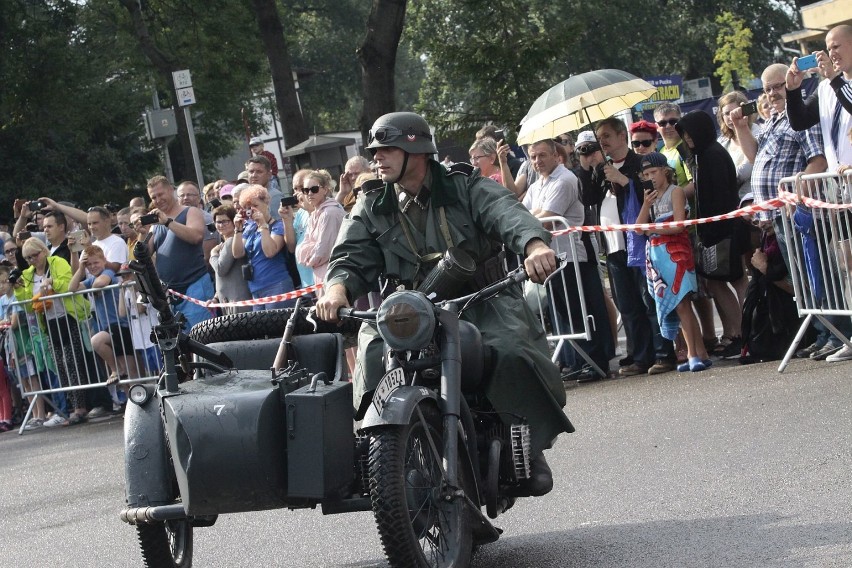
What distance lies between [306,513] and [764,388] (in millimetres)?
3307

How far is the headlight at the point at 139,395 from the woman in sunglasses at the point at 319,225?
18.6 ft

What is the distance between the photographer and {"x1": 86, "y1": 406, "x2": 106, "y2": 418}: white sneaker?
14.4 meters

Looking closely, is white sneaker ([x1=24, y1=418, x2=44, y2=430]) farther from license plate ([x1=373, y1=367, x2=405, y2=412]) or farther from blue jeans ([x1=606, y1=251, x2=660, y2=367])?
license plate ([x1=373, y1=367, x2=405, y2=412])

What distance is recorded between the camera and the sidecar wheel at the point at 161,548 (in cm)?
572

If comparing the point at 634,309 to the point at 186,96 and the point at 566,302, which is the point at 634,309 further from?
the point at 186,96

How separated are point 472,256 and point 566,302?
557 centimetres

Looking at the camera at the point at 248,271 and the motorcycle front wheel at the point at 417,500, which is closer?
the motorcycle front wheel at the point at 417,500

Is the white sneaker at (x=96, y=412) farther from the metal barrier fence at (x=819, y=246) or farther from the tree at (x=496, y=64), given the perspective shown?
the tree at (x=496, y=64)

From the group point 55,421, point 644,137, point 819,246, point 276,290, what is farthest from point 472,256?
point 55,421

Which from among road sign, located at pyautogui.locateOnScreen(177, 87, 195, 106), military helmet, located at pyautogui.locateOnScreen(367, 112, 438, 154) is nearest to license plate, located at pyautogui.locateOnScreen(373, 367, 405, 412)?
military helmet, located at pyautogui.locateOnScreen(367, 112, 438, 154)

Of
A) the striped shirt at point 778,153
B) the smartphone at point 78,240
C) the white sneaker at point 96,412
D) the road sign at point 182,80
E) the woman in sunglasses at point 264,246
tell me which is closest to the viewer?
the striped shirt at point 778,153

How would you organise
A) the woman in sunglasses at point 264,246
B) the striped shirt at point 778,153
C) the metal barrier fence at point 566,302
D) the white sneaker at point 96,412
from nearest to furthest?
the striped shirt at point 778,153
the metal barrier fence at point 566,302
the woman in sunglasses at point 264,246
the white sneaker at point 96,412

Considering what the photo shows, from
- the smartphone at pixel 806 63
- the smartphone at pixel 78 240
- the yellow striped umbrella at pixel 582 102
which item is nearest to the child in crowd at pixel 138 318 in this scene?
the smartphone at pixel 78 240

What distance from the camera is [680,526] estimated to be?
6000 millimetres
